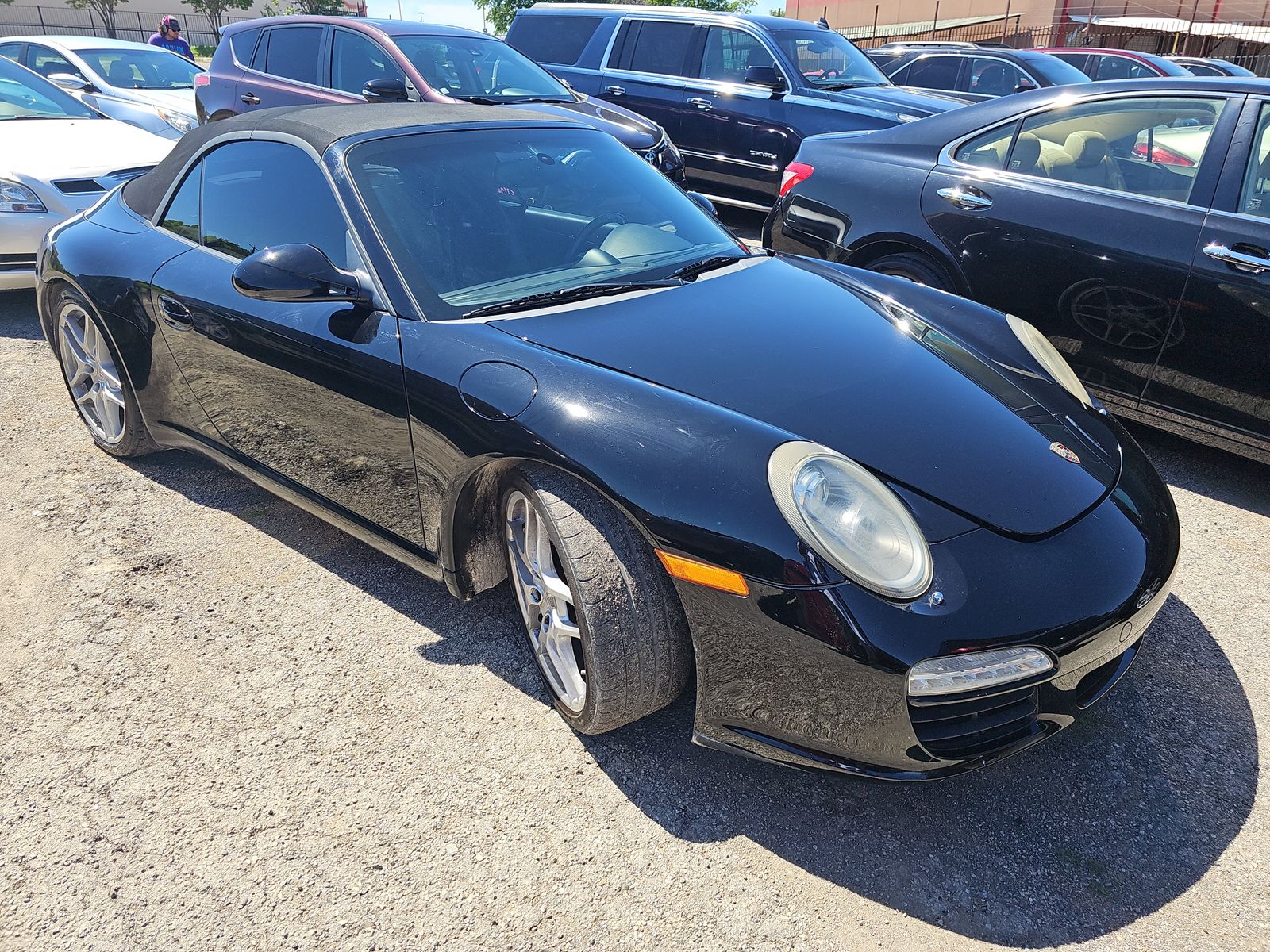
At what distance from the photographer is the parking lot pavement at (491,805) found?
74.0 inches

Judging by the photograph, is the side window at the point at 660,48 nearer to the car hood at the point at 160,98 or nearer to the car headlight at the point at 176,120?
the car headlight at the point at 176,120

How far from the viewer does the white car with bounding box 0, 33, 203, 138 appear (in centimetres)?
899

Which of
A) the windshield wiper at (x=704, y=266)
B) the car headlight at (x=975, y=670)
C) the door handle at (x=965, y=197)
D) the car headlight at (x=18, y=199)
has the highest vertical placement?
the windshield wiper at (x=704, y=266)

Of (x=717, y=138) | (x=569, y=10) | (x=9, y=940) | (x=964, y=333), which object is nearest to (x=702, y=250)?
(x=964, y=333)

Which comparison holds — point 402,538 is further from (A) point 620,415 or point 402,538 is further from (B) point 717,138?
(B) point 717,138

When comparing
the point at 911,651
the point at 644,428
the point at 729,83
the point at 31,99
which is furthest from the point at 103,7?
the point at 911,651

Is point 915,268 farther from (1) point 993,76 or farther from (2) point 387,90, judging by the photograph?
(1) point 993,76

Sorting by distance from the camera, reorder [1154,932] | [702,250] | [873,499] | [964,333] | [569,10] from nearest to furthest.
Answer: [1154,932] < [873,499] < [964,333] < [702,250] < [569,10]

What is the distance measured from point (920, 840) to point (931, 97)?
705 centimetres

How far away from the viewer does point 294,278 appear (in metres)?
2.46

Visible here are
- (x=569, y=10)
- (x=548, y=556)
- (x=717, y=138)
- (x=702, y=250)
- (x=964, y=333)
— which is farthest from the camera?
(x=569, y=10)

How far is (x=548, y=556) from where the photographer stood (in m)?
2.29

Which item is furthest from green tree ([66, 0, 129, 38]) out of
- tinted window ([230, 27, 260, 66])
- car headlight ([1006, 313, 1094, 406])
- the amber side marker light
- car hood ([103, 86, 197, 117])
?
the amber side marker light

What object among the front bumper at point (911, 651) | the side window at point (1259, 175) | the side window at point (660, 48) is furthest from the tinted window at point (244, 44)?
the front bumper at point (911, 651)
